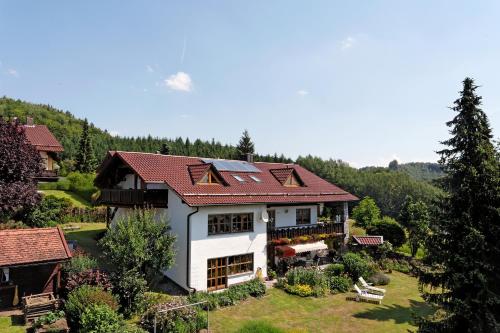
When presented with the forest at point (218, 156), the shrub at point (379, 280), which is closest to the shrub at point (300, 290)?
the shrub at point (379, 280)

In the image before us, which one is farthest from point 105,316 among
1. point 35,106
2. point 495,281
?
point 35,106

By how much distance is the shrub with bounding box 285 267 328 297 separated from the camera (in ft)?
75.5

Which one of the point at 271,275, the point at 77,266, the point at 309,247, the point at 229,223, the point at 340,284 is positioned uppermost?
the point at 229,223

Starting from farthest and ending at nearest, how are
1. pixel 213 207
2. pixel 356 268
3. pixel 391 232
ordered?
pixel 391 232, pixel 356 268, pixel 213 207

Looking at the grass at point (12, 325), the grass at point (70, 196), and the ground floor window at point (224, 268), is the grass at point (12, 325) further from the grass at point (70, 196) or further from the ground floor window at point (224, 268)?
the grass at point (70, 196)

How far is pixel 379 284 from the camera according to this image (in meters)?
26.0

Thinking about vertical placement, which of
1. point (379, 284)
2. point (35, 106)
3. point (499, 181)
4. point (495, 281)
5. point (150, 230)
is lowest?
point (379, 284)

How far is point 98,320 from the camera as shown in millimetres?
13938

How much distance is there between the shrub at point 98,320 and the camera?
13.9 meters

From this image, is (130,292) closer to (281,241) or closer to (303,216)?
(281,241)

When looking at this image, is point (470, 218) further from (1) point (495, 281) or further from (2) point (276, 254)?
(2) point (276, 254)

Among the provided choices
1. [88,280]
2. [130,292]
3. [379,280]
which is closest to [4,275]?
[88,280]

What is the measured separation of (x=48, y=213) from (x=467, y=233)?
33833 mm

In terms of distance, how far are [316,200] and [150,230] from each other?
1442 cm
